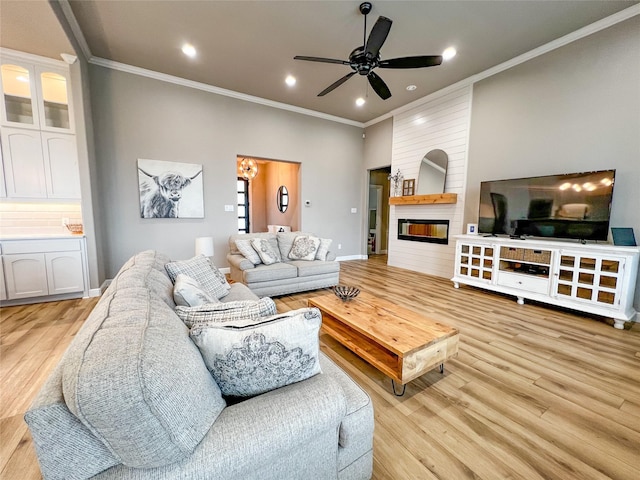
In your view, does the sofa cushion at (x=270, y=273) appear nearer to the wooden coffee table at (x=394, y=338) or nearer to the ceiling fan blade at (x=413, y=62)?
the wooden coffee table at (x=394, y=338)

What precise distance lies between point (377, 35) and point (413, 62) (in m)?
0.58

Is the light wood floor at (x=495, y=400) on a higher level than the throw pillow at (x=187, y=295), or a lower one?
lower

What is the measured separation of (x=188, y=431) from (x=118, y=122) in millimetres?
4840

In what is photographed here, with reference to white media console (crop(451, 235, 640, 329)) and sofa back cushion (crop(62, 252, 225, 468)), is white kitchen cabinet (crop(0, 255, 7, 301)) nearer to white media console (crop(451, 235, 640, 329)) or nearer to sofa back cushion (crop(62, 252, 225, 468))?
sofa back cushion (crop(62, 252, 225, 468))

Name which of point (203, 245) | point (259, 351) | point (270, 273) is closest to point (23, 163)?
point (203, 245)

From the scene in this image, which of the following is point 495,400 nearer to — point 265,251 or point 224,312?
point 224,312

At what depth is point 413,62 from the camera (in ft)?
9.15

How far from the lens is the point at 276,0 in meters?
2.69

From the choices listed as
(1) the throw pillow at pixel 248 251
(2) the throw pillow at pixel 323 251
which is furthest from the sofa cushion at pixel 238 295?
(2) the throw pillow at pixel 323 251

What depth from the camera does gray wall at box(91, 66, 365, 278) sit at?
13.1ft

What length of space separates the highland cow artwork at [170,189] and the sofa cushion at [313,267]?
2126mm

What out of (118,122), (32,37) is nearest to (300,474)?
(32,37)

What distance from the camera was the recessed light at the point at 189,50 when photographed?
344 centimetres

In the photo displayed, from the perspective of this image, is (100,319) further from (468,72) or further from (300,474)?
(468,72)
